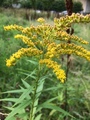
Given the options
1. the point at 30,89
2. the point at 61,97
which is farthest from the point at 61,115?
the point at 30,89

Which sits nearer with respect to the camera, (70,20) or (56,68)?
(56,68)

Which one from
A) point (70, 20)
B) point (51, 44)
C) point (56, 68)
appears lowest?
point (56, 68)

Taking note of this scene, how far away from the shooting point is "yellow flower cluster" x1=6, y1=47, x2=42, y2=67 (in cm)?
283

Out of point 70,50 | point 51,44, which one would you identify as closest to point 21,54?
point 51,44

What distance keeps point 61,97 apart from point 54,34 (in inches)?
68.0

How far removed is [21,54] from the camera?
2852mm

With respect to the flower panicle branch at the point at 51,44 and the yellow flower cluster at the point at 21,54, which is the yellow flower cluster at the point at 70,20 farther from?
the yellow flower cluster at the point at 21,54

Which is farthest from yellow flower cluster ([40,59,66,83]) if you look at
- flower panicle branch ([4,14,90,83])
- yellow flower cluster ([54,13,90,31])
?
yellow flower cluster ([54,13,90,31])

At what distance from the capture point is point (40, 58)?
3.06 metres

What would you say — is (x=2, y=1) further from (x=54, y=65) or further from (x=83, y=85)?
(x=54, y=65)

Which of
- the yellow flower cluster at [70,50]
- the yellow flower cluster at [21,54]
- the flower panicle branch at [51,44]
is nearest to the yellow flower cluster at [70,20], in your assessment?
the flower panicle branch at [51,44]

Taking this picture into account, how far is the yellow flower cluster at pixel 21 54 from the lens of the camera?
9.29ft

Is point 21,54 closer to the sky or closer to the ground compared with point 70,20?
closer to the ground

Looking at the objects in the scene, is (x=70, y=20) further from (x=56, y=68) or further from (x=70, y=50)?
(x=56, y=68)
